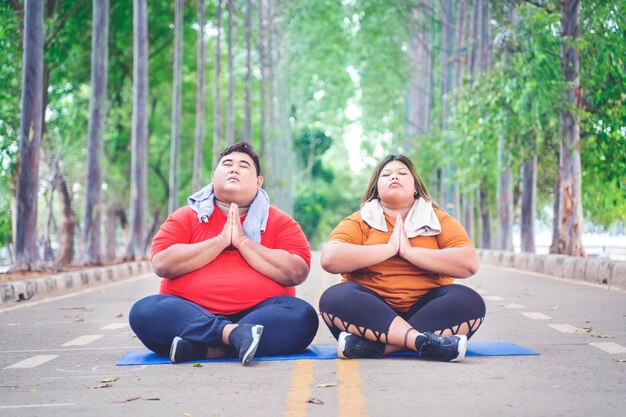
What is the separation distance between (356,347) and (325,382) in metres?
1.04

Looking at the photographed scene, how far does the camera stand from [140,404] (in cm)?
620

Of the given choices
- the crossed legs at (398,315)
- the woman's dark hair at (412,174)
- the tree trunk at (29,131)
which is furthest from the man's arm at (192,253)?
the tree trunk at (29,131)

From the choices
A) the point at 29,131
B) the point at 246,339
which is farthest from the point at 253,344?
the point at 29,131

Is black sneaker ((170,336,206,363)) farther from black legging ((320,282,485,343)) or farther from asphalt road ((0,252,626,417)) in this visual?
black legging ((320,282,485,343))

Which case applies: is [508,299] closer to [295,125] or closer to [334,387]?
[334,387]

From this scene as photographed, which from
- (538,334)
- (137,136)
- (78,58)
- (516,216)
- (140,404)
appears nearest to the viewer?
(140,404)

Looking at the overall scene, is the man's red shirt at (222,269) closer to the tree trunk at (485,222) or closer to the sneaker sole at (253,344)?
the sneaker sole at (253,344)

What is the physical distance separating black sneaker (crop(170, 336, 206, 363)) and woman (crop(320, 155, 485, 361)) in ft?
2.91

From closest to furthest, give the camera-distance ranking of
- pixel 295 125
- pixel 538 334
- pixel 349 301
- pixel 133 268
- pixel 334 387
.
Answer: pixel 334 387
pixel 349 301
pixel 538 334
pixel 133 268
pixel 295 125

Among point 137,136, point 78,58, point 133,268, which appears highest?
point 78,58

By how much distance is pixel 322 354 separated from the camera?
27.1 ft

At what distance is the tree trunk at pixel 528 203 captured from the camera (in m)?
37.2

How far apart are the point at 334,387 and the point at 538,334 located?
3.92 m

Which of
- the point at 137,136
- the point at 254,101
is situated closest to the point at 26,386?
the point at 137,136
